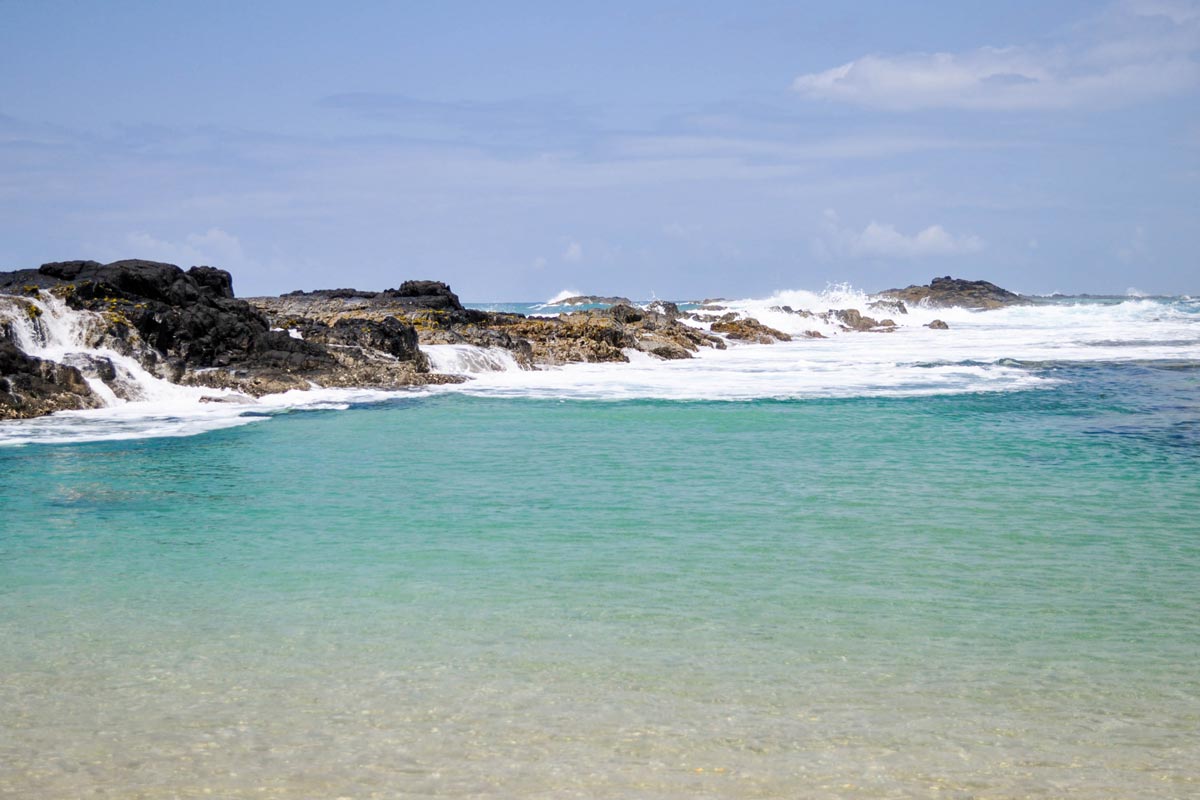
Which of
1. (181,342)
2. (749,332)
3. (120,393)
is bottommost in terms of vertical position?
(120,393)

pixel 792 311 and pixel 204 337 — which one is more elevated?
pixel 792 311

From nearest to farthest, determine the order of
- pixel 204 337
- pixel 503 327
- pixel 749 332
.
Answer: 1. pixel 204 337
2. pixel 503 327
3. pixel 749 332

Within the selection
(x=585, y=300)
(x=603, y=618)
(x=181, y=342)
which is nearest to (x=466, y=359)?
(x=181, y=342)

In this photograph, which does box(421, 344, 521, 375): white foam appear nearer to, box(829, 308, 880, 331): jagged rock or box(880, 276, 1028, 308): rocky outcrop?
box(829, 308, 880, 331): jagged rock

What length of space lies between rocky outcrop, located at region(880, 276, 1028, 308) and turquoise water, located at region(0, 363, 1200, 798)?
4075 inches

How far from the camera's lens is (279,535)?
10219 mm

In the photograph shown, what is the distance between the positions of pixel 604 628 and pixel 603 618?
0.78 ft

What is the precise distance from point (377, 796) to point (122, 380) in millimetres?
20375

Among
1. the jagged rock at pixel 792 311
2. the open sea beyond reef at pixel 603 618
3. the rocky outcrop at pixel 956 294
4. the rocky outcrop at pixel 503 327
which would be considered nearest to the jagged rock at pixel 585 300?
the rocky outcrop at pixel 956 294

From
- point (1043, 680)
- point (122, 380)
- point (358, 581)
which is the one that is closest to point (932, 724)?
point (1043, 680)

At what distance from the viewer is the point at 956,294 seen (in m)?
119

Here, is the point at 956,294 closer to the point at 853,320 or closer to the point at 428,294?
the point at 853,320

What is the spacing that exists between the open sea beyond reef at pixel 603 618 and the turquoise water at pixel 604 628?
0.03 metres

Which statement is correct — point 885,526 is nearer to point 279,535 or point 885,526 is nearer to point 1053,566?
point 1053,566
